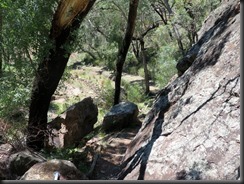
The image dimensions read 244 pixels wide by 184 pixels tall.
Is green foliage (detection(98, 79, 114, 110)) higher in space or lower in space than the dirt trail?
higher

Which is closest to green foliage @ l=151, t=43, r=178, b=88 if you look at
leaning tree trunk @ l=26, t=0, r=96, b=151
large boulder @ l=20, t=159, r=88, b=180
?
leaning tree trunk @ l=26, t=0, r=96, b=151

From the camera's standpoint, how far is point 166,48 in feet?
60.4

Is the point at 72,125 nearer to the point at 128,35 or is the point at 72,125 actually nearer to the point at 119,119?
the point at 119,119

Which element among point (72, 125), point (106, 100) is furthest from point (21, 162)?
point (106, 100)

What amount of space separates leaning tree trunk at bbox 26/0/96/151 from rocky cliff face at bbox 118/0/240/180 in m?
2.42

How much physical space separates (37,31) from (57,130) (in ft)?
11.8

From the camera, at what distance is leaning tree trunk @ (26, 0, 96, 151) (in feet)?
23.0

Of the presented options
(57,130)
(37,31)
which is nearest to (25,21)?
(37,31)

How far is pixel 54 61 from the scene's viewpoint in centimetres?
735

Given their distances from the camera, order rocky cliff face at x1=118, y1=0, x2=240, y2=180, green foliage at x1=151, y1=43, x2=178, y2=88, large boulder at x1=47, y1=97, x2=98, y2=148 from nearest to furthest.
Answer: rocky cliff face at x1=118, y1=0, x2=240, y2=180 < large boulder at x1=47, y1=97, x2=98, y2=148 < green foliage at x1=151, y1=43, x2=178, y2=88

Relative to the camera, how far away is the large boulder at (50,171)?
4.79 m

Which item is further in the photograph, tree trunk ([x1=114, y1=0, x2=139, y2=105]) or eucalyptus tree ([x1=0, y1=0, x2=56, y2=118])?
tree trunk ([x1=114, y1=0, x2=139, y2=105])

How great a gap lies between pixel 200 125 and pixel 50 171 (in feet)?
7.19

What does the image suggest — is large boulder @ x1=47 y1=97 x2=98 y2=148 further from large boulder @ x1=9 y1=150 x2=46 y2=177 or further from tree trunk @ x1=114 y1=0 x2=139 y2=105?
large boulder @ x1=9 y1=150 x2=46 y2=177
